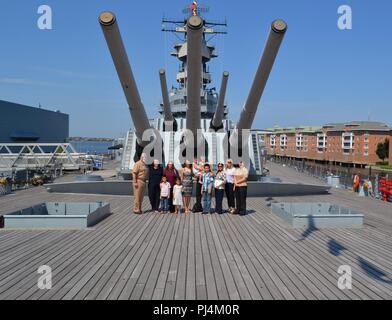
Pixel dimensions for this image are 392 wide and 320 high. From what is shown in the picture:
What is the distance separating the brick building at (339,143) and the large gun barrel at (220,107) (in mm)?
34875

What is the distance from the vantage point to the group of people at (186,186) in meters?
7.95

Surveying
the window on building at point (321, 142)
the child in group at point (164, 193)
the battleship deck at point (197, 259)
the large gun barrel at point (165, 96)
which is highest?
the large gun barrel at point (165, 96)

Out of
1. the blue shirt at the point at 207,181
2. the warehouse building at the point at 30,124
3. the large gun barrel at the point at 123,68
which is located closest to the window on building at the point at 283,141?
the warehouse building at the point at 30,124

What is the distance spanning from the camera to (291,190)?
11.3 meters

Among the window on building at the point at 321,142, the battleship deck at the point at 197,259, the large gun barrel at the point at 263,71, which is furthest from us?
the window on building at the point at 321,142

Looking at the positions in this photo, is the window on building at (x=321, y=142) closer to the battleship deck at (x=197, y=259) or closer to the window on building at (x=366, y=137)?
the window on building at (x=366, y=137)

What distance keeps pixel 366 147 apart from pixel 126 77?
57124mm

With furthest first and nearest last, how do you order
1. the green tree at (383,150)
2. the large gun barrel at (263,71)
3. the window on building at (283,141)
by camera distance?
the window on building at (283,141)
the green tree at (383,150)
the large gun barrel at (263,71)

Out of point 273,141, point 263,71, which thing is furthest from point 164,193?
point 273,141

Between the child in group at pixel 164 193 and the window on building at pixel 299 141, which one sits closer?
the child in group at pixel 164 193

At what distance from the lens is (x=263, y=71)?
7.13 metres

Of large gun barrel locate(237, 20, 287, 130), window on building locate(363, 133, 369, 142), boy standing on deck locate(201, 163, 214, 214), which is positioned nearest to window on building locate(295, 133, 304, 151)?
window on building locate(363, 133, 369, 142)
